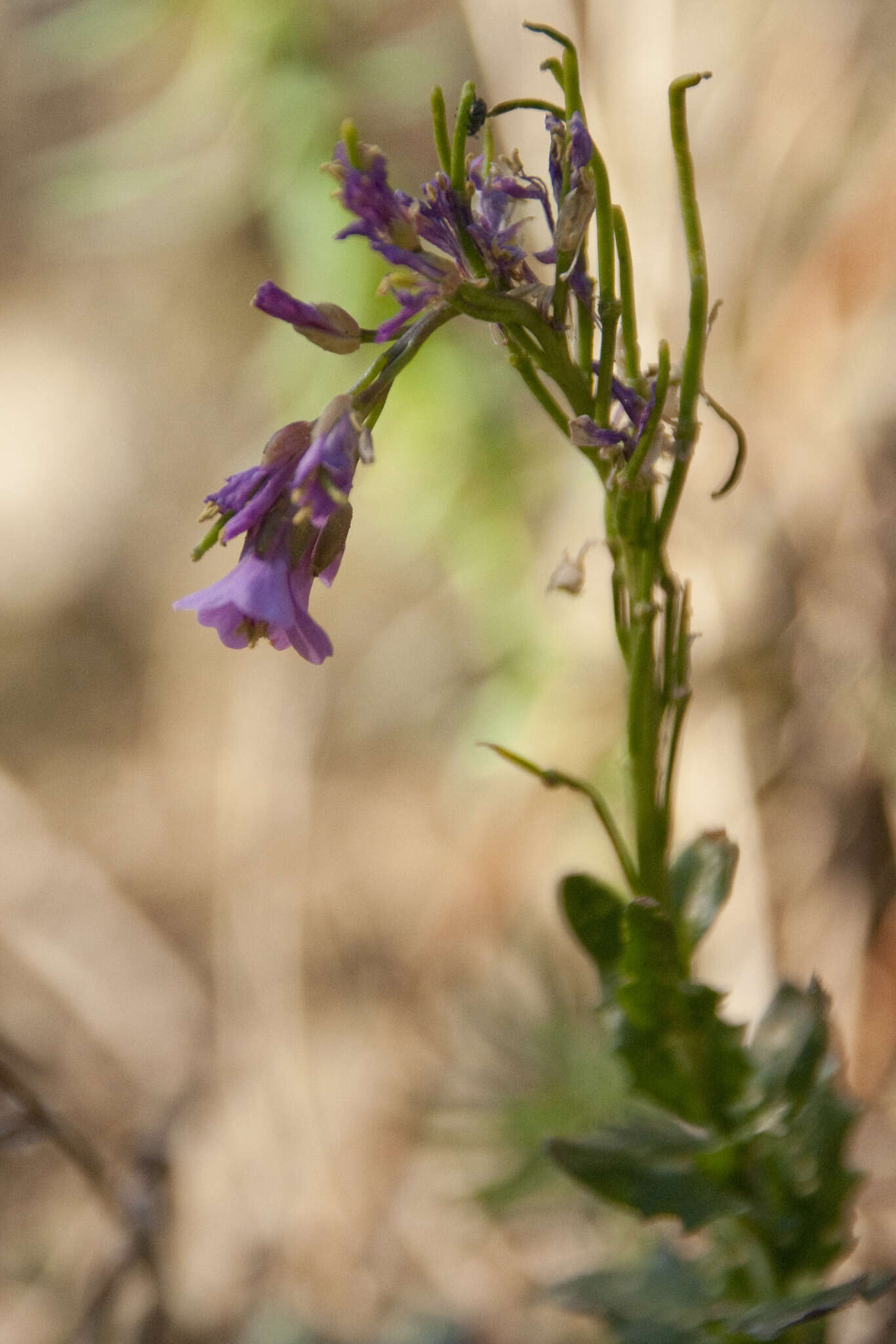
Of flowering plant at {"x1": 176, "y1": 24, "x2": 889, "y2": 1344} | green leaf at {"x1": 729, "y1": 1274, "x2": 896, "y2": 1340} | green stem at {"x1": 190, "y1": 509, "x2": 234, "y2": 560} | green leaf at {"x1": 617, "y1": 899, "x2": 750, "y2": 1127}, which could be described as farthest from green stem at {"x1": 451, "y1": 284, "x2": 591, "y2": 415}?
green leaf at {"x1": 729, "y1": 1274, "x2": 896, "y2": 1340}

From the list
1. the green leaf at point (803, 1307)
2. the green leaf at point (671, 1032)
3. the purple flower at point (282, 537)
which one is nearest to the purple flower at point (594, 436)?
the purple flower at point (282, 537)

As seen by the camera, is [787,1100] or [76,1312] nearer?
[787,1100]

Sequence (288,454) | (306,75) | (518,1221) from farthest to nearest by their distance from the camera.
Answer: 1. (306,75)
2. (518,1221)
3. (288,454)

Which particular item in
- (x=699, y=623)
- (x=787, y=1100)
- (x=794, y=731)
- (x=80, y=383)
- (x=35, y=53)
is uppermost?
(x=35, y=53)

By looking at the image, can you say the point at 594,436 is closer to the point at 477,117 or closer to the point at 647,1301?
the point at 477,117

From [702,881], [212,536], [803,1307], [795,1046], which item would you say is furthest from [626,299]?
[803,1307]

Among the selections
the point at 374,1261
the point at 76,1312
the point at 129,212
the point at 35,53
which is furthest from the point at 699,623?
the point at 35,53

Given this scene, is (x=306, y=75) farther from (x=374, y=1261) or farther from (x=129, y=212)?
(x=374, y=1261)

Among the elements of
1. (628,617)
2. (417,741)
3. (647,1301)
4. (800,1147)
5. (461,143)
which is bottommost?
(647,1301)
